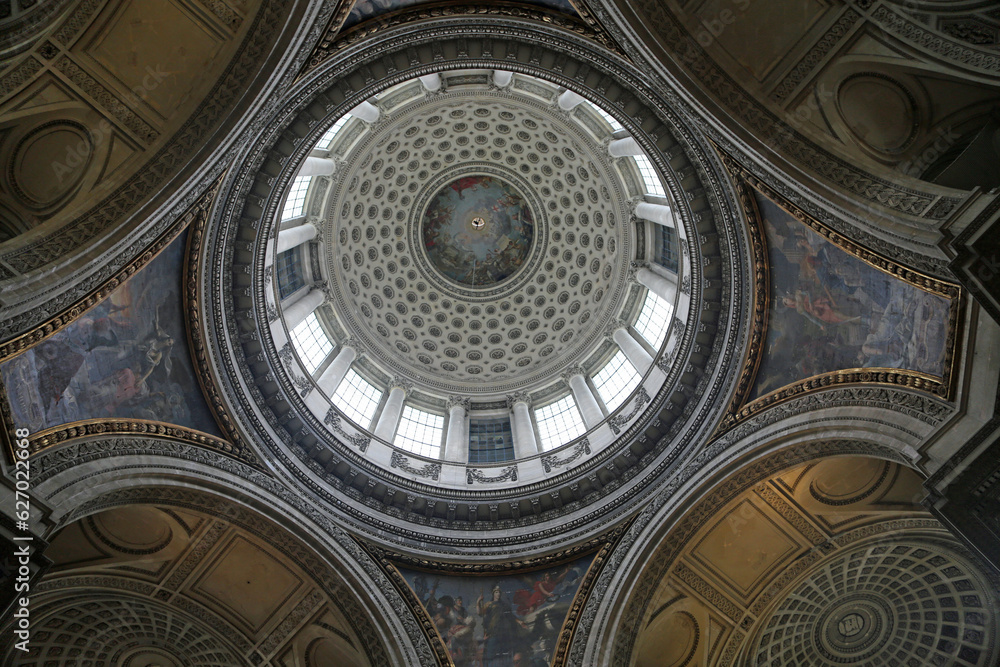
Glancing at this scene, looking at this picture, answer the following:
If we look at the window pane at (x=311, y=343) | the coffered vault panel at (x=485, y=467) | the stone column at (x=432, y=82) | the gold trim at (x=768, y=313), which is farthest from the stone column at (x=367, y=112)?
the gold trim at (x=768, y=313)

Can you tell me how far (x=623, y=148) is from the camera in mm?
25406

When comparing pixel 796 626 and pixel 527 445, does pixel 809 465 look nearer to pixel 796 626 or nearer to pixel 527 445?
pixel 796 626

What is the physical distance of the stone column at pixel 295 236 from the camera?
23703 mm

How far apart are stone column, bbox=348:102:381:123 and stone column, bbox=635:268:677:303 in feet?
43.0

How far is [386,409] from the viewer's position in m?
26.0

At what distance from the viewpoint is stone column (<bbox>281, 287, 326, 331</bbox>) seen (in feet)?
79.0

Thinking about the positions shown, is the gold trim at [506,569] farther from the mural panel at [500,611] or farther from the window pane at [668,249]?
the window pane at [668,249]

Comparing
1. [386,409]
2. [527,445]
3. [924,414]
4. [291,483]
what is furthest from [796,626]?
[386,409]

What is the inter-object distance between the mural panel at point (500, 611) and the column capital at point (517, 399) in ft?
37.1

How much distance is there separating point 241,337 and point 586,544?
11511 mm

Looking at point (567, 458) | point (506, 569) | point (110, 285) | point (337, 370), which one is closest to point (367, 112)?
point (337, 370)

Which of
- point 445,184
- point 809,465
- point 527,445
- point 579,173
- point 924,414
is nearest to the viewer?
point 924,414

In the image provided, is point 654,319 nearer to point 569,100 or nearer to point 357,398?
point 569,100

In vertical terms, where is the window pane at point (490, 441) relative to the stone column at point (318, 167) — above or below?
below
